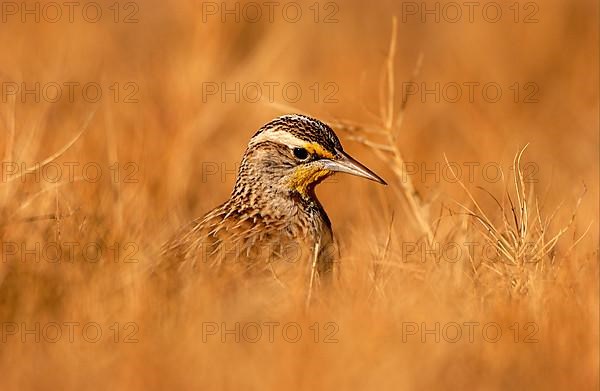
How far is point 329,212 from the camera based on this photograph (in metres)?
9.03

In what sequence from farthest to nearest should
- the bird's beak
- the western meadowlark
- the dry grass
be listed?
1. the bird's beak
2. the western meadowlark
3. the dry grass

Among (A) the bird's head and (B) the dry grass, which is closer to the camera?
(B) the dry grass

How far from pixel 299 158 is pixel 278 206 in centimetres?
29

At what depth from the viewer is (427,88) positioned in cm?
1122

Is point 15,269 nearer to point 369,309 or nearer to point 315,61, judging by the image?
point 369,309

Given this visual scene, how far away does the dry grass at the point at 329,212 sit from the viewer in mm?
4578

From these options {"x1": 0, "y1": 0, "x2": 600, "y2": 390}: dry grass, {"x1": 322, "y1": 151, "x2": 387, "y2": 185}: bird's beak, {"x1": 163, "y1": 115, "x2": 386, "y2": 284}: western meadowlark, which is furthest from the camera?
{"x1": 322, "y1": 151, "x2": 387, "y2": 185}: bird's beak

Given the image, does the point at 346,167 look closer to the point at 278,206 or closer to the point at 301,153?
the point at 301,153

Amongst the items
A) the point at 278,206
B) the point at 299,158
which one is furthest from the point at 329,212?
the point at 278,206

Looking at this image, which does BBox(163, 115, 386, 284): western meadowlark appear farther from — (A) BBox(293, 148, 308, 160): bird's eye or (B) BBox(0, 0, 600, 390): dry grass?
(B) BBox(0, 0, 600, 390): dry grass

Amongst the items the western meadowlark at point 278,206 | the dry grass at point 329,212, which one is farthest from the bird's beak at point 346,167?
the dry grass at point 329,212

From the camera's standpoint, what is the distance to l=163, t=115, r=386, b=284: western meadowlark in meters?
5.82

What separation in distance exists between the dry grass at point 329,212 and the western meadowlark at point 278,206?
208mm

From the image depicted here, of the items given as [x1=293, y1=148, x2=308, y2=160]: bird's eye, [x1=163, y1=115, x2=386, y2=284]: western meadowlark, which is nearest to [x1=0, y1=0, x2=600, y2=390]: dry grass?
[x1=163, y1=115, x2=386, y2=284]: western meadowlark
